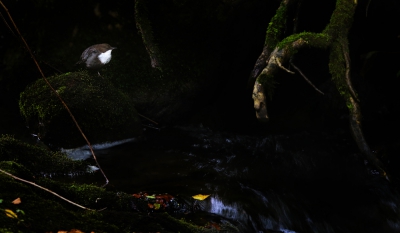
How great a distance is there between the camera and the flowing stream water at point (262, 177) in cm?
454

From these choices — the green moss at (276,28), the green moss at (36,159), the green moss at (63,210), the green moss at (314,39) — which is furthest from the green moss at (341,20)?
the green moss at (36,159)

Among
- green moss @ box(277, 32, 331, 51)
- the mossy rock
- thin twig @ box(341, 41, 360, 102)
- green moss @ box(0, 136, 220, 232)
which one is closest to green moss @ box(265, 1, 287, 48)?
green moss @ box(277, 32, 331, 51)

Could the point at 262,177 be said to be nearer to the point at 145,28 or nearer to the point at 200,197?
the point at 200,197

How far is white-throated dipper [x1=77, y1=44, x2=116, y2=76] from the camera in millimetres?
6246

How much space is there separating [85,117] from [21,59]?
2054mm

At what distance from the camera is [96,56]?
630cm

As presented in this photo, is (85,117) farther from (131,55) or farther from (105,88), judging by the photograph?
(131,55)

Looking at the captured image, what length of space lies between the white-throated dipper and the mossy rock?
0.20 m

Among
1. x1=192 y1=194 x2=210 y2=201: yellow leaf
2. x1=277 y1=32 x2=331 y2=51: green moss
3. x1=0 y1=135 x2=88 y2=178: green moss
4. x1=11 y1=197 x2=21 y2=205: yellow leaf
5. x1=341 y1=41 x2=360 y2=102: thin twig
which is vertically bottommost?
x1=192 y1=194 x2=210 y2=201: yellow leaf

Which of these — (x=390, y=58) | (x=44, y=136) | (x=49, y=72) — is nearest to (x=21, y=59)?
(x=49, y=72)

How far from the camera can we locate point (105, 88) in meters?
6.39

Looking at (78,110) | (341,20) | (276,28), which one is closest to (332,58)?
(341,20)

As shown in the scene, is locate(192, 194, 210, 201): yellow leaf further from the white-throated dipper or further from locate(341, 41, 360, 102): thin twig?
the white-throated dipper

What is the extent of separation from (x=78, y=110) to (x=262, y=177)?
10.4 ft
